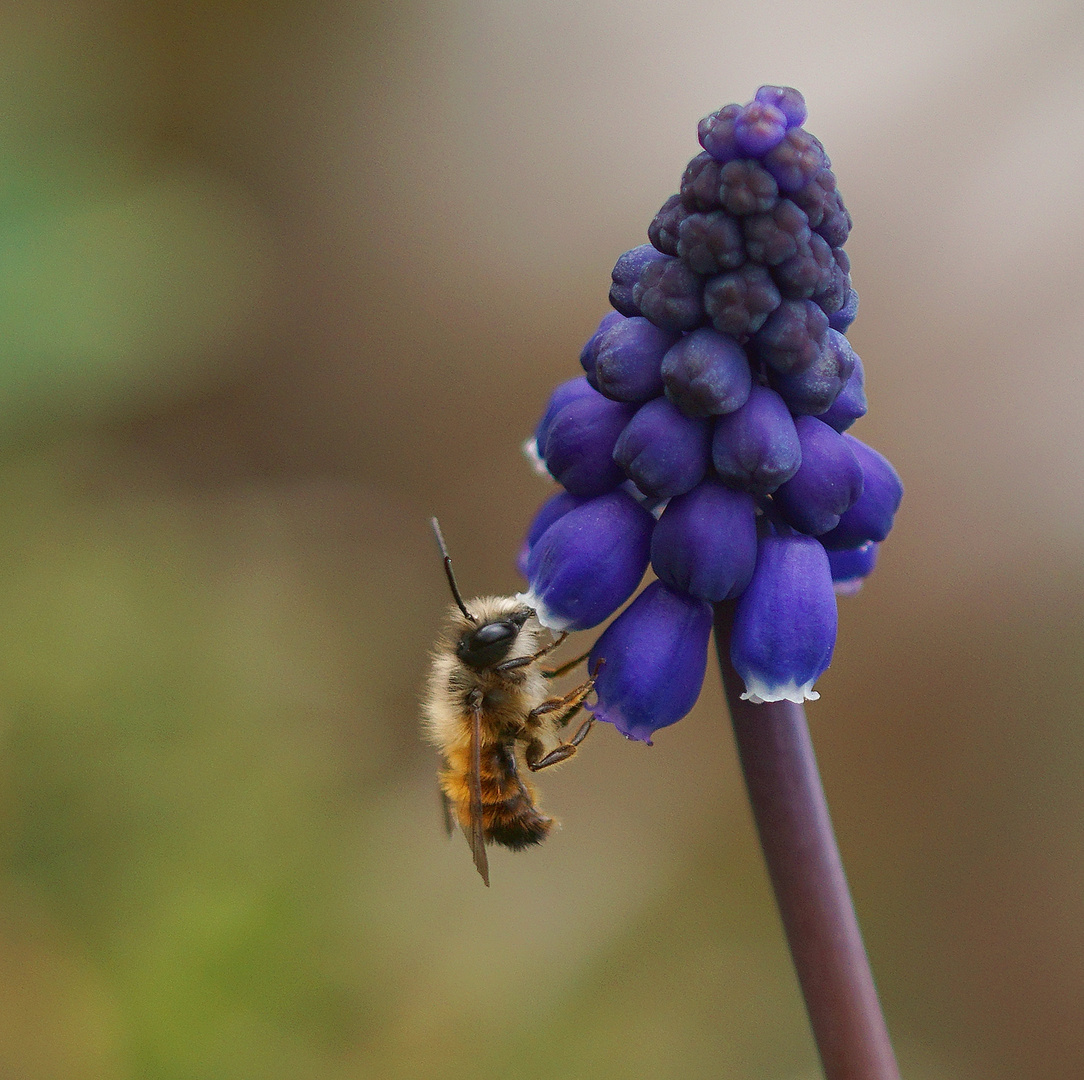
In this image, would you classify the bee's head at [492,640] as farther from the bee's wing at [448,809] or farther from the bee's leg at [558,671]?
the bee's wing at [448,809]

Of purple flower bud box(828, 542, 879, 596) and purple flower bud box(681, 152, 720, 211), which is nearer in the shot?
purple flower bud box(681, 152, 720, 211)

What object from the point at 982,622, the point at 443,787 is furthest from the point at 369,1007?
the point at 982,622

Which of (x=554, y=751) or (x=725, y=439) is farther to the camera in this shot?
(x=554, y=751)

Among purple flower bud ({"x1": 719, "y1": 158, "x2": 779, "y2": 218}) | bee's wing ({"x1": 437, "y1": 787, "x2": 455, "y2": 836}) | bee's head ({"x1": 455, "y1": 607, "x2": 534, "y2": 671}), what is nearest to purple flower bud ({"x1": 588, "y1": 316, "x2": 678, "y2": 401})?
purple flower bud ({"x1": 719, "y1": 158, "x2": 779, "y2": 218})

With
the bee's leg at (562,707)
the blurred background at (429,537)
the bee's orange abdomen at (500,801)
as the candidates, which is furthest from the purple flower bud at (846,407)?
the blurred background at (429,537)

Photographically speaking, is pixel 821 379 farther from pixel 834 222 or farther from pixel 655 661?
pixel 655 661

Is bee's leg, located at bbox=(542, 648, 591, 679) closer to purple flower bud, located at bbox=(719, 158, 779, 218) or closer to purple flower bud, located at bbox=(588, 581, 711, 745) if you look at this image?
purple flower bud, located at bbox=(588, 581, 711, 745)

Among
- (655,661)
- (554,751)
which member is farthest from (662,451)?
(554,751)
